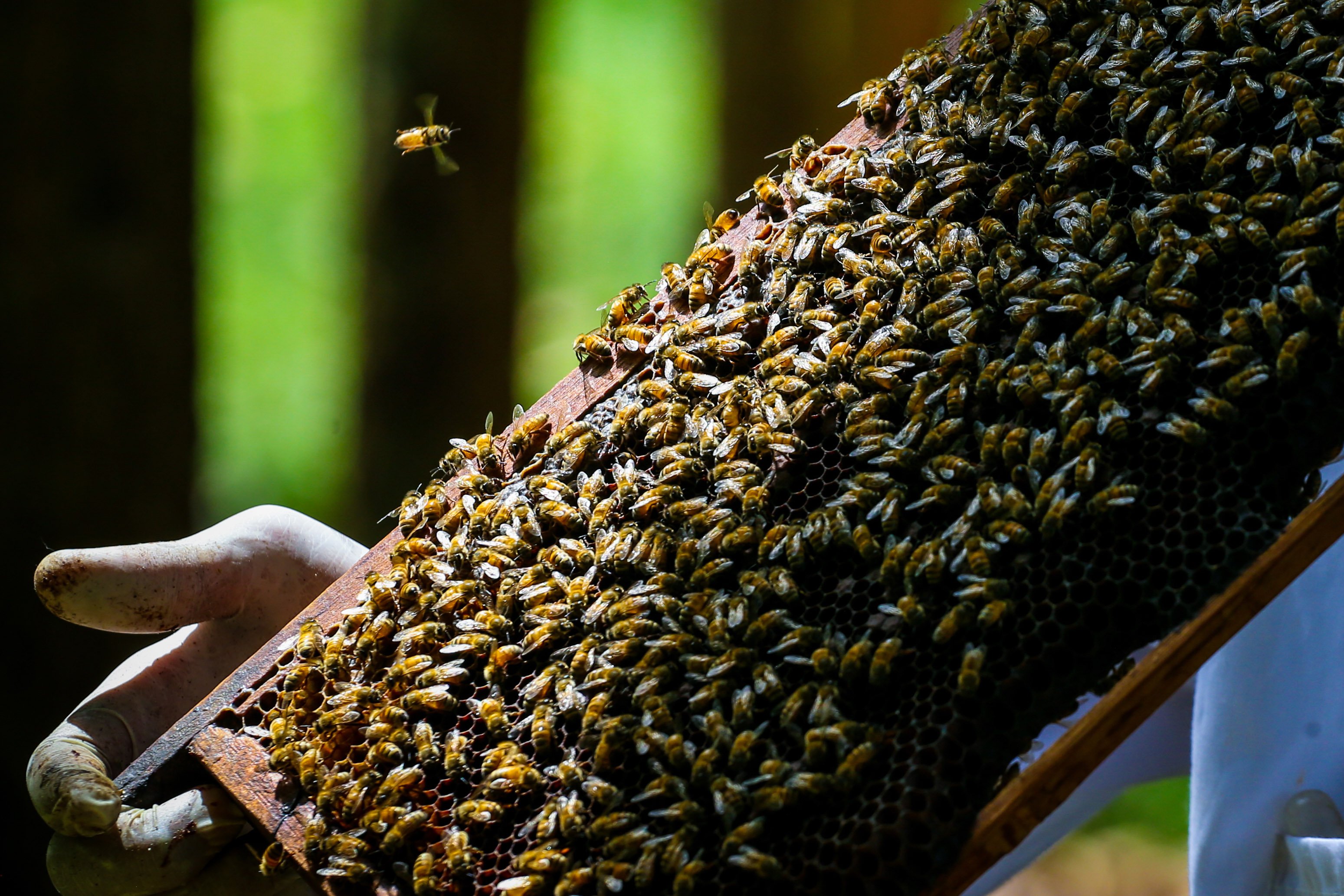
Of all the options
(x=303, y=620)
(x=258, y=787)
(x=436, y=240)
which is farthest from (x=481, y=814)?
(x=436, y=240)

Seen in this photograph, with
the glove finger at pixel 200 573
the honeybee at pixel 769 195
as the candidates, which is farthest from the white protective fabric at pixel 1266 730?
the glove finger at pixel 200 573

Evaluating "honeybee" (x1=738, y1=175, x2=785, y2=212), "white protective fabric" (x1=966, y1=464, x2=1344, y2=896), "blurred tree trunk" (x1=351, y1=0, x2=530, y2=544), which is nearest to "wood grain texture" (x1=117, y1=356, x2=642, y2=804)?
"honeybee" (x1=738, y1=175, x2=785, y2=212)

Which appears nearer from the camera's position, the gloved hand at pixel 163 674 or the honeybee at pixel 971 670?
the honeybee at pixel 971 670

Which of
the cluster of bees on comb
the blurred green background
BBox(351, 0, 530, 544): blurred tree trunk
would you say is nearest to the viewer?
the cluster of bees on comb

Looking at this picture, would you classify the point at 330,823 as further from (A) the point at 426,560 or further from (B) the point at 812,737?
(B) the point at 812,737

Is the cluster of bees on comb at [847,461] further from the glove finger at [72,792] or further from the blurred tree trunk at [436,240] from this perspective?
the blurred tree trunk at [436,240]

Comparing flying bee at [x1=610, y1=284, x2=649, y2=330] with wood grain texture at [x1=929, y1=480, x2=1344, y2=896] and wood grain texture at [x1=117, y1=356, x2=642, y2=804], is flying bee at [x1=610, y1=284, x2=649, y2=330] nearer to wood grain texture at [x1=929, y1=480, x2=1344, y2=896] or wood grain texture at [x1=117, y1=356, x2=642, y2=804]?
wood grain texture at [x1=117, y1=356, x2=642, y2=804]
